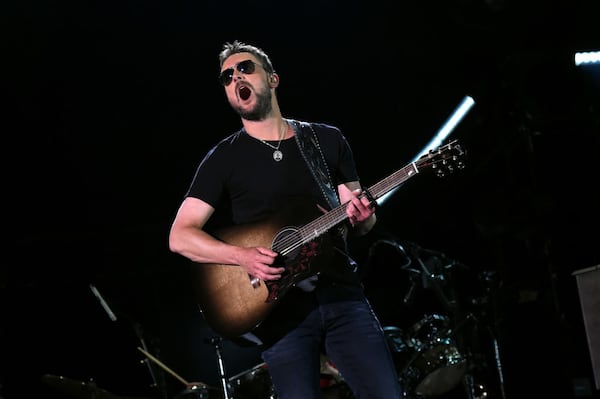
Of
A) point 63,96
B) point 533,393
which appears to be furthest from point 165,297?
point 533,393

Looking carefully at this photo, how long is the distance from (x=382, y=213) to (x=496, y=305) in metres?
2.51

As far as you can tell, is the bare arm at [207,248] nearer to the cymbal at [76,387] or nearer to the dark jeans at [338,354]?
the dark jeans at [338,354]

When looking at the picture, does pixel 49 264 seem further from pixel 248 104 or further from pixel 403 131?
pixel 248 104

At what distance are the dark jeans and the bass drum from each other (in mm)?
3676

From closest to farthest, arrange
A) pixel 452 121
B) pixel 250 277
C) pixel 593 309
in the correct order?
pixel 250 277 < pixel 593 309 < pixel 452 121

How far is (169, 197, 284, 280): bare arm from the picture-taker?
286 centimetres

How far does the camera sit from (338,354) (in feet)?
9.25

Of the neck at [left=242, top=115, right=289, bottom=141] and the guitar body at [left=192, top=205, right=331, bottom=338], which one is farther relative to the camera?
the neck at [left=242, top=115, right=289, bottom=141]

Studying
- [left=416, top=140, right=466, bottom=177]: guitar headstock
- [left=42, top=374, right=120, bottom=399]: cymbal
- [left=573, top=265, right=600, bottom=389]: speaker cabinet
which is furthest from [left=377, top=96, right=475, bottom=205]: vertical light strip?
[left=416, top=140, right=466, bottom=177]: guitar headstock

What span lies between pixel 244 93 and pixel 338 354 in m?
1.32

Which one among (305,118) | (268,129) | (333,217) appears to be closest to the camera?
(333,217)

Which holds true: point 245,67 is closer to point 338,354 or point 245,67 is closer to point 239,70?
point 239,70

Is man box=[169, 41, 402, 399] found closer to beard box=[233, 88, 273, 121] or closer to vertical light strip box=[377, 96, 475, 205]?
beard box=[233, 88, 273, 121]

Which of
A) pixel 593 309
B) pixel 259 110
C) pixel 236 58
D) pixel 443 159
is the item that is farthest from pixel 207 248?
pixel 593 309
